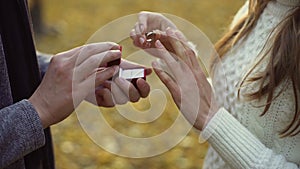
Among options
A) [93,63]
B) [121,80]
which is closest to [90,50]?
[93,63]

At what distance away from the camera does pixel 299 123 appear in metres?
1.76

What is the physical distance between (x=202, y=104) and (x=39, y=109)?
575 mm

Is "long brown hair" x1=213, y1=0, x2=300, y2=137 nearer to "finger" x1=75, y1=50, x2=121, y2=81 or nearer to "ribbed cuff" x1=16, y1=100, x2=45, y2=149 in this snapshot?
"finger" x1=75, y1=50, x2=121, y2=81

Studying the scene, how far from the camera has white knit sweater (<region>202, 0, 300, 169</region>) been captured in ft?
5.85

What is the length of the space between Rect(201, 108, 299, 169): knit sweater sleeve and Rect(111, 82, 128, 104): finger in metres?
0.29

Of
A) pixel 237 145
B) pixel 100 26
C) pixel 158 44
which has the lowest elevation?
pixel 100 26

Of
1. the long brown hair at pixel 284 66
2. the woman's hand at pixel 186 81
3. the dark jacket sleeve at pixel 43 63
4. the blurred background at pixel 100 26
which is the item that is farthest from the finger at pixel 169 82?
the blurred background at pixel 100 26

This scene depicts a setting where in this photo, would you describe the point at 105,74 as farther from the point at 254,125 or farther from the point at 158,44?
the point at 254,125

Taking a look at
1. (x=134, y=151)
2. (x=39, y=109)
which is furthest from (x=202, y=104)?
(x=134, y=151)

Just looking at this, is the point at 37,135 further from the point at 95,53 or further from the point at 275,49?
the point at 275,49

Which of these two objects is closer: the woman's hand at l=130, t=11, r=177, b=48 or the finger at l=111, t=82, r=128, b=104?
the finger at l=111, t=82, r=128, b=104

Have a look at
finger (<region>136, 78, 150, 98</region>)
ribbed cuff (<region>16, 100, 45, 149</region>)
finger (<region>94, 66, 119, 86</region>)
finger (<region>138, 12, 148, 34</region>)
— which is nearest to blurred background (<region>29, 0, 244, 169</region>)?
finger (<region>138, 12, 148, 34</region>)

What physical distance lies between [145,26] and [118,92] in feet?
1.00

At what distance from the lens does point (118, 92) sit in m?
1.69
